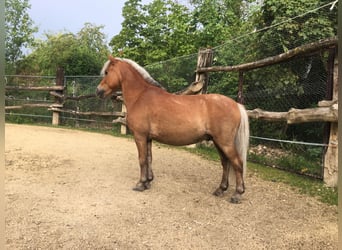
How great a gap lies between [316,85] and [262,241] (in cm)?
322

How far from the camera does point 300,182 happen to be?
4031mm

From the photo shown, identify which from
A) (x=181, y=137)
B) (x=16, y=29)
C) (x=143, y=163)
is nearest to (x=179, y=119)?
(x=181, y=137)

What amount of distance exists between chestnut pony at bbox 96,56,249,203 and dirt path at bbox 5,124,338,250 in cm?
34

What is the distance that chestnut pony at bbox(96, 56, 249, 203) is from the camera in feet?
10.8

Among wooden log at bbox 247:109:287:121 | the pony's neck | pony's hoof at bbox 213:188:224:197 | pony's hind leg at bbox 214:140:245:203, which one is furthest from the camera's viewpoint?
wooden log at bbox 247:109:287:121

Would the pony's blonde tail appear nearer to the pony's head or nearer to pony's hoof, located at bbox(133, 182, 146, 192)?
pony's hoof, located at bbox(133, 182, 146, 192)

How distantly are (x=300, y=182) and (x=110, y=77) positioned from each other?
272 cm

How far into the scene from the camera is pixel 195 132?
3367 mm

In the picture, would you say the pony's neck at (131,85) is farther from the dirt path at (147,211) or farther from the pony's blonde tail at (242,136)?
the pony's blonde tail at (242,136)

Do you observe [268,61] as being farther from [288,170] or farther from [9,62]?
[9,62]

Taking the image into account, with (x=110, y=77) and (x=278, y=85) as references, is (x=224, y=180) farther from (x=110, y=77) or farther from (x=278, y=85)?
(x=278, y=85)

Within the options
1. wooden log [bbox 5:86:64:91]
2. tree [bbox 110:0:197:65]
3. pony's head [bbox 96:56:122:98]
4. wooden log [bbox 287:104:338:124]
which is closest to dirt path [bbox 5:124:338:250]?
wooden log [bbox 287:104:338:124]

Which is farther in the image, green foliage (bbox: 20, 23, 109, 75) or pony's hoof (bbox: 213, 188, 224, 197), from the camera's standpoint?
green foliage (bbox: 20, 23, 109, 75)

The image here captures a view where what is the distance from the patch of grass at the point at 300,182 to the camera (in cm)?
348
